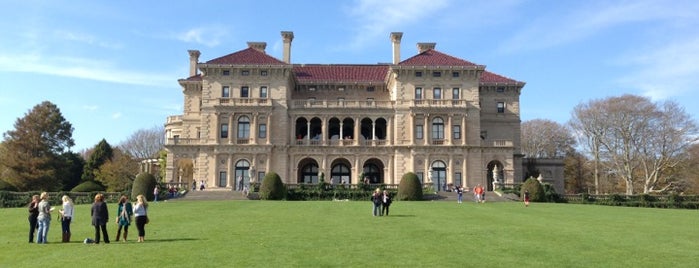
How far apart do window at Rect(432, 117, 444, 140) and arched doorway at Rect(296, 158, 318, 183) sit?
42.0 feet

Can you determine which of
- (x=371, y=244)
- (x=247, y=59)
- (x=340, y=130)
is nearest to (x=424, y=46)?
(x=340, y=130)

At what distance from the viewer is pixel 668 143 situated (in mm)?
60219

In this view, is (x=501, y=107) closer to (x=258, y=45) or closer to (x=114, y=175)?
(x=258, y=45)

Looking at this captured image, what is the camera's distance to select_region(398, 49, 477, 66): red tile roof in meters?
61.4

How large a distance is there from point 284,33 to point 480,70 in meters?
21.9

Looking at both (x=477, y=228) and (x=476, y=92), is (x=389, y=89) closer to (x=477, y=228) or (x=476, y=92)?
(x=476, y=92)

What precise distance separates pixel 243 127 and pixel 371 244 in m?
44.7

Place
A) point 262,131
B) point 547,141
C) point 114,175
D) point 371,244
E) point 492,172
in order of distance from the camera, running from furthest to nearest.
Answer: point 547,141 < point 114,175 < point 492,172 < point 262,131 < point 371,244

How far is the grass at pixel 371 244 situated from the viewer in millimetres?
14258

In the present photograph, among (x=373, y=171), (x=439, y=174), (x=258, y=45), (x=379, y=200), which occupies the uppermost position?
(x=258, y=45)

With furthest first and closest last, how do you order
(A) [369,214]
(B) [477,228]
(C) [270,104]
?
(C) [270,104] → (A) [369,214] → (B) [477,228]

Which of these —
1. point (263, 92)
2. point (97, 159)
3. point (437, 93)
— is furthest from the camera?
point (97, 159)

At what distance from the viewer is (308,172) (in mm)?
63562

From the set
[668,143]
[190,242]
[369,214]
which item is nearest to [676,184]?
[668,143]
